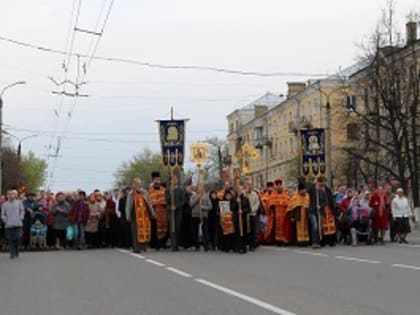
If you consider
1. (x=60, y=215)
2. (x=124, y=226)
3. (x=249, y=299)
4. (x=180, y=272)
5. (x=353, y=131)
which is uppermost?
(x=353, y=131)

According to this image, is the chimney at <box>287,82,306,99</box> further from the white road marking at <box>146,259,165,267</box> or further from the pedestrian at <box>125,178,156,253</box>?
the white road marking at <box>146,259,165,267</box>

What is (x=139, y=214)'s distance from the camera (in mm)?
22781

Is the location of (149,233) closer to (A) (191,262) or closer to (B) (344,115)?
(A) (191,262)

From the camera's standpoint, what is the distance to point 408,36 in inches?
1922

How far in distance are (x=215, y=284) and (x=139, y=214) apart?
31.5 feet

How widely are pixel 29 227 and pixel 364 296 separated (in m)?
15.8

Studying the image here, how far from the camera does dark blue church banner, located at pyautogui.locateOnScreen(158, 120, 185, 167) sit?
82.2ft

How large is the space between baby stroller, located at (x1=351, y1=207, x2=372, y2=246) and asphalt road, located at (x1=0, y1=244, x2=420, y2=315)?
453 cm

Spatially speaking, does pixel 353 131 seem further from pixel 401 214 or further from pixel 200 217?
pixel 200 217

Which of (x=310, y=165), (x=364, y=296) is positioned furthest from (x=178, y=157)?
(x=364, y=296)

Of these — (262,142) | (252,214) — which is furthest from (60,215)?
(262,142)

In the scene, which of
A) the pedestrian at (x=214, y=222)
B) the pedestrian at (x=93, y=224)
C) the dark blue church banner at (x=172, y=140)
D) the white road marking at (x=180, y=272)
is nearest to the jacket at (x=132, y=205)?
the pedestrian at (x=214, y=222)

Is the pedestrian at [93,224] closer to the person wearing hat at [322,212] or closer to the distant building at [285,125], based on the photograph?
the person wearing hat at [322,212]

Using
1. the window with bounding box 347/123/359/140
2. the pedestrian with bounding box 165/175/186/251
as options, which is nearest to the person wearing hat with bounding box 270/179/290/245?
the pedestrian with bounding box 165/175/186/251
